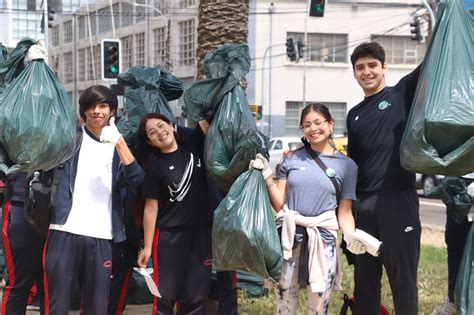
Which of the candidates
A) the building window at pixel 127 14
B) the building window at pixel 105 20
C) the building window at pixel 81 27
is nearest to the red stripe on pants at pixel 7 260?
the building window at pixel 127 14

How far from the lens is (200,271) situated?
4.24 m

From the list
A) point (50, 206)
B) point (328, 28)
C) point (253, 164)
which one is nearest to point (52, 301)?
point (50, 206)

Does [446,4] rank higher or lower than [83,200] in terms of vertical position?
higher

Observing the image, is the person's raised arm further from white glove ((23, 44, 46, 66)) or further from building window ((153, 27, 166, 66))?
building window ((153, 27, 166, 66))

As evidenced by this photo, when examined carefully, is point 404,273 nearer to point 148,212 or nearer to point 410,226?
point 410,226

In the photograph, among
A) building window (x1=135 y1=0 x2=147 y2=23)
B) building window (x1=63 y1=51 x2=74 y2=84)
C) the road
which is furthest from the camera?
building window (x1=63 y1=51 x2=74 y2=84)

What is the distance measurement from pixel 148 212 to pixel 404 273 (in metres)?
1.56

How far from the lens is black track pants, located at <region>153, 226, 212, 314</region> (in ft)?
13.7

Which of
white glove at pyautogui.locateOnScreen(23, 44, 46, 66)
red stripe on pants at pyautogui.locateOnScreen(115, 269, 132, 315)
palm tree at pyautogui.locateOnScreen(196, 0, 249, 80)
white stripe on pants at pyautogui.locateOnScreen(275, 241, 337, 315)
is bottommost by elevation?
red stripe on pants at pyautogui.locateOnScreen(115, 269, 132, 315)

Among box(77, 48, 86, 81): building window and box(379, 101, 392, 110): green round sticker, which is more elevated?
box(77, 48, 86, 81): building window

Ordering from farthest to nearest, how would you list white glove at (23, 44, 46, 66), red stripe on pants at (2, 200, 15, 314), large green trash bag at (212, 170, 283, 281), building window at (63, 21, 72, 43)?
building window at (63, 21, 72, 43) < red stripe on pants at (2, 200, 15, 314) < white glove at (23, 44, 46, 66) < large green trash bag at (212, 170, 283, 281)

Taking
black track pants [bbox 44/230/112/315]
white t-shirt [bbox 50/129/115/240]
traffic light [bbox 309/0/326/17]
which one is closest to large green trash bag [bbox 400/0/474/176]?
white t-shirt [bbox 50/129/115/240]

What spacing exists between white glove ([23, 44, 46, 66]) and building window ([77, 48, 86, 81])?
140ft

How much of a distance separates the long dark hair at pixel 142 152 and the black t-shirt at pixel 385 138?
1.16 metres
